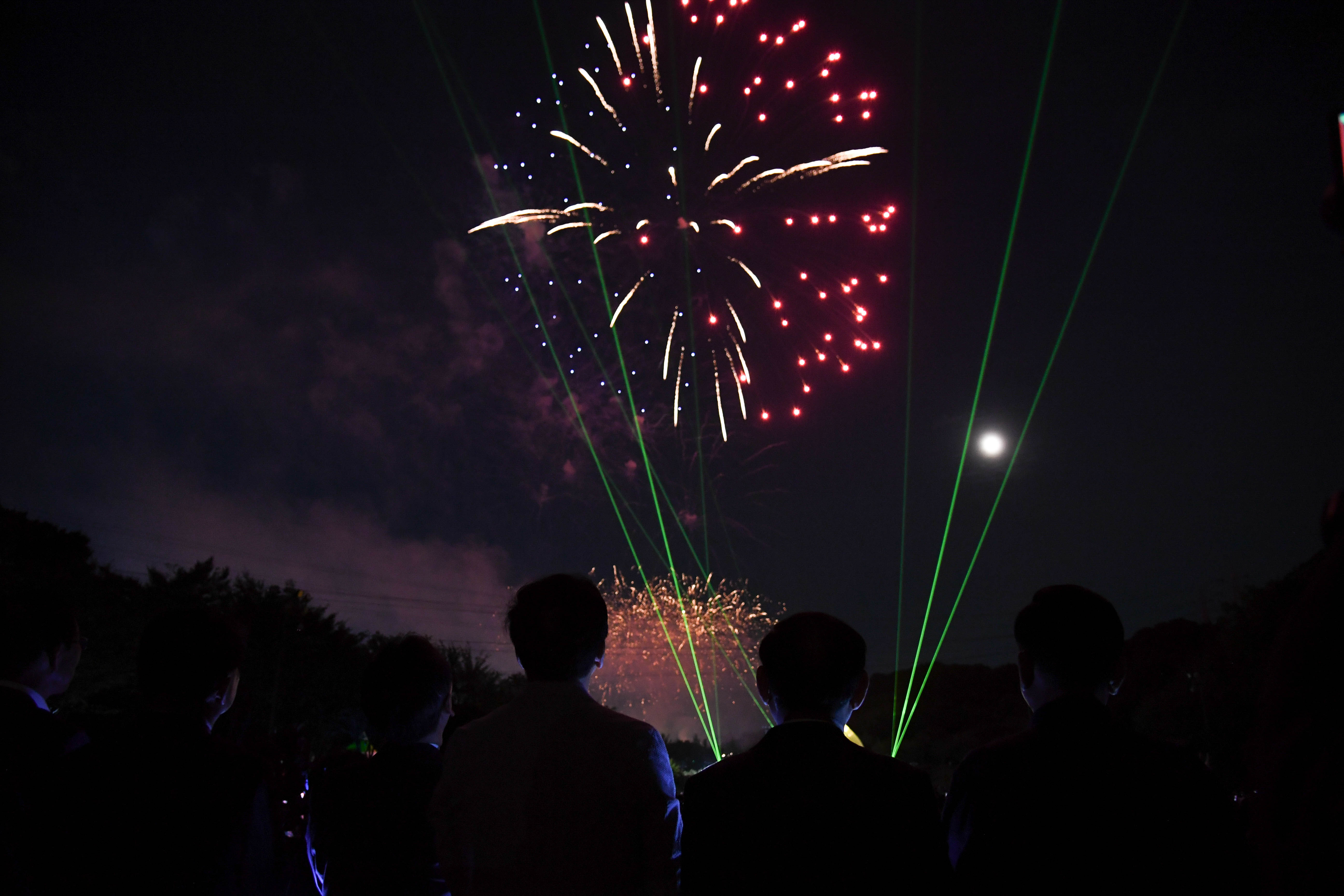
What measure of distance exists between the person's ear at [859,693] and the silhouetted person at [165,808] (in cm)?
205

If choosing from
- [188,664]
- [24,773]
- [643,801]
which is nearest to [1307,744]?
[643,801]

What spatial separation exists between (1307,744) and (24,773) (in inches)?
152

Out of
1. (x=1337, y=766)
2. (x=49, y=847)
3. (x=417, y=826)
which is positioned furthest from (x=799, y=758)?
(x=49, y=847)

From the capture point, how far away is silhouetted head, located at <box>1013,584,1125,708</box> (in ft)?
8.34

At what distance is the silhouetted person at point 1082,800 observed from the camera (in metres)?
2.21

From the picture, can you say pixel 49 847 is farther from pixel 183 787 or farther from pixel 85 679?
pixel 85 679

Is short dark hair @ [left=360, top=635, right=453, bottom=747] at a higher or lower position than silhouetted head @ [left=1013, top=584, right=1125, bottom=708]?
lower

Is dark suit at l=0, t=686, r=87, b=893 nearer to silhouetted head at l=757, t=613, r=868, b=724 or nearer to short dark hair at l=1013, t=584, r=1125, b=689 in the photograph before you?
silhouetted head at l=757, t=613, r=868, b=724

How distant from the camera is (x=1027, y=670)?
2713 millimetres

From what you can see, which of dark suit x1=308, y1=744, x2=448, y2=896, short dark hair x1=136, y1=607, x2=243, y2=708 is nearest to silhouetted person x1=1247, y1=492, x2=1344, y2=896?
dark suit x1=308, y1=744, x2=448, y2=896

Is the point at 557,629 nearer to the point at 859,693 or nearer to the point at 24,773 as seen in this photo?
the point at 859,693

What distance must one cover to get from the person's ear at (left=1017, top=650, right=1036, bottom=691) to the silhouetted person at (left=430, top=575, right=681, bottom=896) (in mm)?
1315

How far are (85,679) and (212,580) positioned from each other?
31.6 ft

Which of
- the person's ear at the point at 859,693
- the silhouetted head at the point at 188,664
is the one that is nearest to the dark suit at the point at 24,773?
the silhouetted head at the point at 188,664
